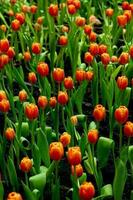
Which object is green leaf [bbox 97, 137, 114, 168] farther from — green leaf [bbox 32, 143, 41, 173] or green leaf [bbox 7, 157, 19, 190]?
green leaf [bbox 7, 157, 19, 190]

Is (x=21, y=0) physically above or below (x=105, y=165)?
above

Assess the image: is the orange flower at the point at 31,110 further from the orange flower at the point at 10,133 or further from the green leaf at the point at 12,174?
the green leaf at the point at 12,174

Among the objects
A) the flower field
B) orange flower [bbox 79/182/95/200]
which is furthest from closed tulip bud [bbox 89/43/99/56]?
orange flower [bbox 79/182/95/200]

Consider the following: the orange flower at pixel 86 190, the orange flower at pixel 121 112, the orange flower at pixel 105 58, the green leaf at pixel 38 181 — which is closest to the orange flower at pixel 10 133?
the green leaf at pixel 38 181

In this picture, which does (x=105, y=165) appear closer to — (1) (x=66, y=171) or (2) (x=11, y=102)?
(1) (x=66, y=171)

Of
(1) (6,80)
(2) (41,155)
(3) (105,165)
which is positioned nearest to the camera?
(2) (41,155)

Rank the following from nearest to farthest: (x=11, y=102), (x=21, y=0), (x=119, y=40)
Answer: (x=11, y=102) < (x=119, y=40) < (x=21, y=0)

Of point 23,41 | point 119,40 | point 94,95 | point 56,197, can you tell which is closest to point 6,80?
point 23,41
